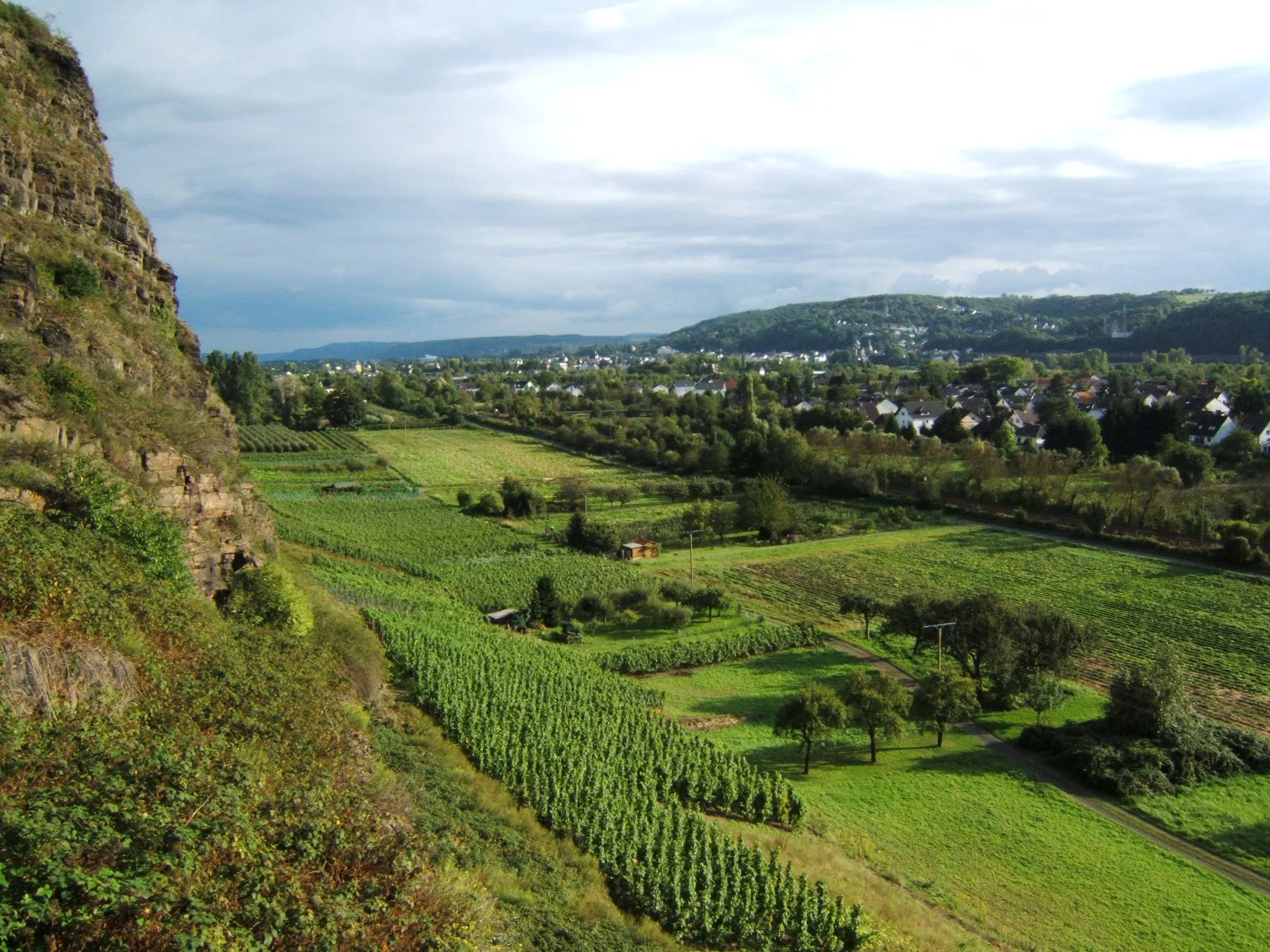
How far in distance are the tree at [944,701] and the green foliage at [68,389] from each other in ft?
73.3

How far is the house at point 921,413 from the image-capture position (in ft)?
311

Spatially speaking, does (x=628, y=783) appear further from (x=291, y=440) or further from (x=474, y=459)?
(x=291, y=440)

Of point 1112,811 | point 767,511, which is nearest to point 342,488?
point 767,511

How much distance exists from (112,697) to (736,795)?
13.6 meters

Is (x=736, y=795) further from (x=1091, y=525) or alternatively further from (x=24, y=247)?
(x=1091, y=525)

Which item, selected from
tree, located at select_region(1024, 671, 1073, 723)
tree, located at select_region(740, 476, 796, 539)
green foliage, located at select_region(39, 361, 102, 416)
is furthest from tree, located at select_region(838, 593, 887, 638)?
green foliage, located at select_region(39, 361, 102, 416)

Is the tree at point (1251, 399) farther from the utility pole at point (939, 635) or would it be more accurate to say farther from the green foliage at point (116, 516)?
the green foliage at point (116, 516)

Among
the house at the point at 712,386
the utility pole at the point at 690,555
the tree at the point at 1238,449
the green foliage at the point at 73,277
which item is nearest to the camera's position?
the green foliage at the point at 73,277

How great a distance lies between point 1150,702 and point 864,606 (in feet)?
41.1

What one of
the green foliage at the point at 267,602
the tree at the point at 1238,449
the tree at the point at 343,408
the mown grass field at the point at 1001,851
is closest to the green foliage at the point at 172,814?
the green foliage at the point at 267,602

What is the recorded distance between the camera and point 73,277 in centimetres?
2062

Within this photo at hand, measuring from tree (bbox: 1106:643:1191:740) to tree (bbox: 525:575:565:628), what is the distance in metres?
20.5

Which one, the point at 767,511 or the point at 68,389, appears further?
the point at 767,511

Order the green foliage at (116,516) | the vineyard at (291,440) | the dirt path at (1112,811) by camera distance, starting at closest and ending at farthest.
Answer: the green foliage at (116,516) < the dirt path at (1112,811) < the vineyard at (291,440)
